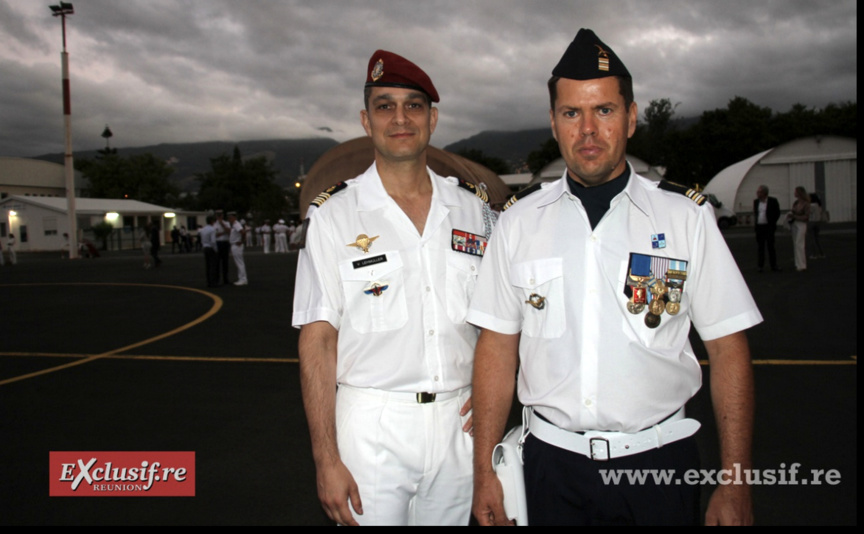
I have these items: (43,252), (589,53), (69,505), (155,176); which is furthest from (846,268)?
(155,176)

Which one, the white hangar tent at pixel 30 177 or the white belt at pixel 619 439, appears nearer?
the white belt at pixel 619 439

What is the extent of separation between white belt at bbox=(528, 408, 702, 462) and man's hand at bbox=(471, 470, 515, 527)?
251mm

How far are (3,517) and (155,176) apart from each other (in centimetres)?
8231

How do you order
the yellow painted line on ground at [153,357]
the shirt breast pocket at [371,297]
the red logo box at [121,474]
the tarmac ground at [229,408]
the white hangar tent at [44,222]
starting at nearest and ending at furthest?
the shirt breast pocket at [371,297]
the tarmac ground at [229,408]
the red logo box at [121,474]
the yellow painted line on ground at [153,357]
the white hangar tent at [44,222]

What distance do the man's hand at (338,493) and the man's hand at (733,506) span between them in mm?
1289

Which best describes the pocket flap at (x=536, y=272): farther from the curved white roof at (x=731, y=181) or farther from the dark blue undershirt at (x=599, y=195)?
the curved white roof at (x=731, y=181)

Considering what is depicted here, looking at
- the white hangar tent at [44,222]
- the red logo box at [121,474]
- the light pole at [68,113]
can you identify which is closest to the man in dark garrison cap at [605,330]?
the red logo box at [121,474]

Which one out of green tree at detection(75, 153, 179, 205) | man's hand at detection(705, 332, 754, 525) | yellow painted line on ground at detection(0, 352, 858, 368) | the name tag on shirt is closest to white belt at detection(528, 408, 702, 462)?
man's hand at detection(705, 332, 754, 525)

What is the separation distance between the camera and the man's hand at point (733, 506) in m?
1.93

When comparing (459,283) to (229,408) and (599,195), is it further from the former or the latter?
(229,408)

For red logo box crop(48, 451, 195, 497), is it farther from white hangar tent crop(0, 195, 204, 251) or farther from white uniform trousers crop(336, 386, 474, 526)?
white hangar tent crop(0, 195, 204, 251)

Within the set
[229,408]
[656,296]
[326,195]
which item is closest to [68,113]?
[229,408]

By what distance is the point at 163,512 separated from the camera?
3578 mm

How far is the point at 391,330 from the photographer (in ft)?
8.09
